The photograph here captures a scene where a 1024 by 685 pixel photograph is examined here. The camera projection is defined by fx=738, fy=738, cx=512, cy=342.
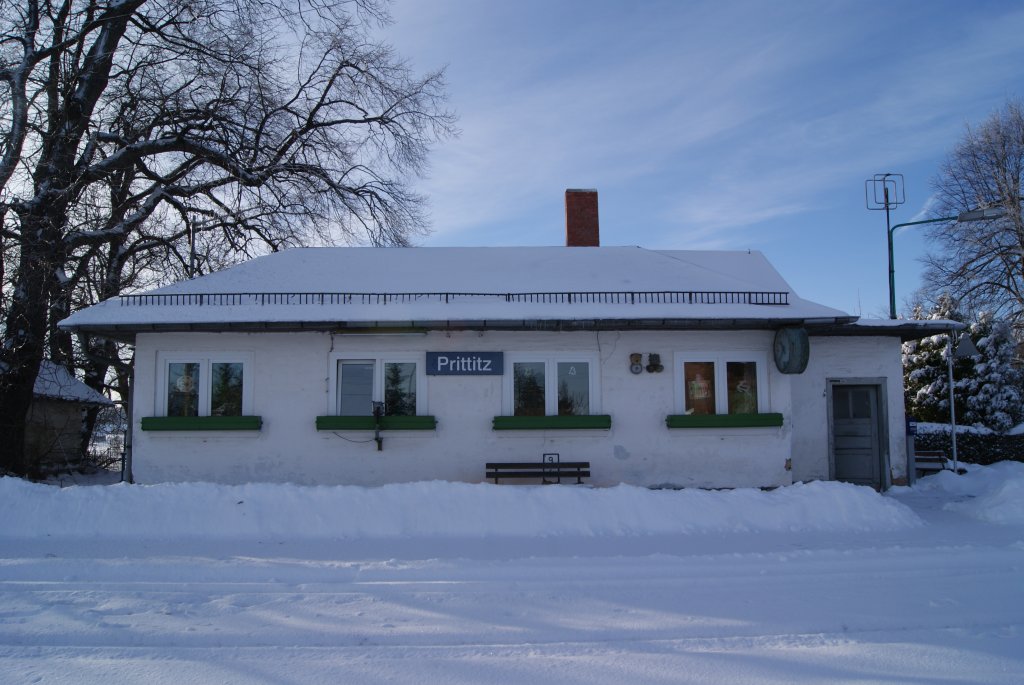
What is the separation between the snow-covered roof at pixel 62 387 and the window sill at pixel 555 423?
11.5 meters

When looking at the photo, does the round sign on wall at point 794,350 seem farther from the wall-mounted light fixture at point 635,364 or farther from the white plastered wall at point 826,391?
the wall-mounted light fixture at point 635,364

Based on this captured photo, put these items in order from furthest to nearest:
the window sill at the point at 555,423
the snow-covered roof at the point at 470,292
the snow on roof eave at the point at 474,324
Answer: the window sill at the point at 555,423, the snow-covered roof at the point at 470,292, the snow on roof eave at the point at 474,324

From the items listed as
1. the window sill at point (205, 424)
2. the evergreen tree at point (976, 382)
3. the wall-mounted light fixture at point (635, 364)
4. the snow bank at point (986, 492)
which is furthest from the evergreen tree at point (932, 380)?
the window sill at point (205, 424)

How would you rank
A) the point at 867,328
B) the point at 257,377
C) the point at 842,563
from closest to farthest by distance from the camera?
the point at 842,563 < the point at 257,377 < the point at 867,328

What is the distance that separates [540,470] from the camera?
1171 centimetres

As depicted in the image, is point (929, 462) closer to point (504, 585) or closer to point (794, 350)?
point (794, 350)

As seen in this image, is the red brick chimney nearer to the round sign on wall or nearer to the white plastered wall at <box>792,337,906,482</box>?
the white plastered wall at <box>792,337,906,482</box>

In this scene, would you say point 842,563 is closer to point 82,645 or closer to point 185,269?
point 82,645

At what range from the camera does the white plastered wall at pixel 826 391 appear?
13406 millimetres

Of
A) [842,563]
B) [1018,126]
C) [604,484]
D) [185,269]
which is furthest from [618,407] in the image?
[1018,126]

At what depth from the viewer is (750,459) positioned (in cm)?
1210

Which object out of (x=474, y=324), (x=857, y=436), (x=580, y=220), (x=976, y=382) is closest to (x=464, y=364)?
(x=474, y=324)

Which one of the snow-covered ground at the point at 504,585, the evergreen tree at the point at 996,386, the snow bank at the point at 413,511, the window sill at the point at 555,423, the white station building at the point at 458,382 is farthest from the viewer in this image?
the evergreen tree at the point at 996,386

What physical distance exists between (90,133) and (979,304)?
30.8 meters
